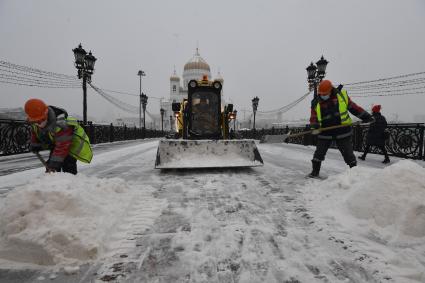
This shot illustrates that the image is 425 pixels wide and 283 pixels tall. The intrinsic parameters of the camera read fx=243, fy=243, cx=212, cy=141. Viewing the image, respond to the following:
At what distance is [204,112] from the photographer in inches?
266

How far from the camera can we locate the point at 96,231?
2027 mm

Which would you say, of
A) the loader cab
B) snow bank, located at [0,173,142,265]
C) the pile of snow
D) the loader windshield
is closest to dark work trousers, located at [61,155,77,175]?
snow bank, located at [0,173,142,265]

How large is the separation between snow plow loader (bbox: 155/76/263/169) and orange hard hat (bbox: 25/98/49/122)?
258 centimetres

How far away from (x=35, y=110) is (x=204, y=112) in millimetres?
4440

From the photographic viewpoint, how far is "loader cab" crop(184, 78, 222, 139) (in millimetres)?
6691

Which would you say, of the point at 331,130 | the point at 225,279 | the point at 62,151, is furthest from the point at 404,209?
the point at 62,151

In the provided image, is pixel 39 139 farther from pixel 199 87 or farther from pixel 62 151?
pixel 199 87

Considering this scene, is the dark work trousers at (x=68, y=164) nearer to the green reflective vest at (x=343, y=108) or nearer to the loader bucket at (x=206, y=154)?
the loader bucket at (x=206, y=154)

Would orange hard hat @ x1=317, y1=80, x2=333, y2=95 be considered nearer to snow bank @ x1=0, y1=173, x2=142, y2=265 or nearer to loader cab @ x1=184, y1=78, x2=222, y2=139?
loader cab @ x1=184, y1=78, x2=222, y2=139

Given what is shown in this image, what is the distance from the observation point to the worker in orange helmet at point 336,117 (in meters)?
4.32

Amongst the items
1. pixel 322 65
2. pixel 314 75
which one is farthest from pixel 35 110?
pixel 314 75

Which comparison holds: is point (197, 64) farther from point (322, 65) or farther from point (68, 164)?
point (68, 164)

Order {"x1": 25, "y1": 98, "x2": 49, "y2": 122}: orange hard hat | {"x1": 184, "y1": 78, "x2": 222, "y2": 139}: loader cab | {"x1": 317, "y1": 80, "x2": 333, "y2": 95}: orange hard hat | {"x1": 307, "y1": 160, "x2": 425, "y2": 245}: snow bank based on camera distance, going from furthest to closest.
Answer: {"x1": 184, "y1": 78, "x2": 222, "y2": 139}: loader cab, {"x1": 317, "y1": 80, "x2": 333, "y2": 95}: orange hard hat, {"x1": 25, "y1": 98, "x2": 49, "y2": 122}: orange hard hat, {"x1": 307, "y1": 160, "x2": 425, "y2": 245}: snow bank

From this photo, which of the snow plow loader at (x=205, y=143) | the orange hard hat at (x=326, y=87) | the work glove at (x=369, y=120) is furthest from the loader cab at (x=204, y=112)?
the work glove at (x=369, y=120)
